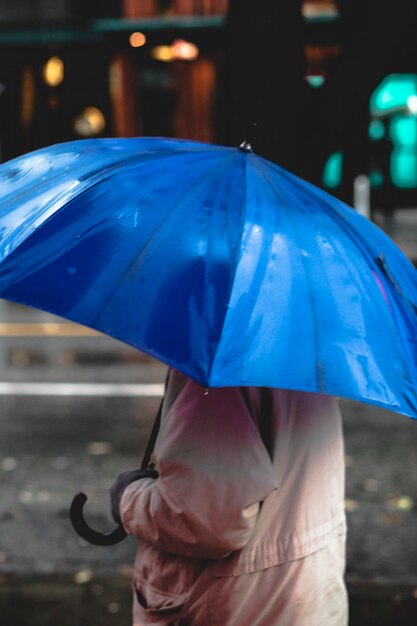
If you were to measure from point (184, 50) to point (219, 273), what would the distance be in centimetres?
2520

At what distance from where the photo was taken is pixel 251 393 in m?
2.19

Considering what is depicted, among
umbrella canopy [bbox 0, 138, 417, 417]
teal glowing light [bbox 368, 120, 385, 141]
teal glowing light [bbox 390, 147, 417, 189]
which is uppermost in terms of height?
umbrella canopy [bbox 0, 138, 417, 417]

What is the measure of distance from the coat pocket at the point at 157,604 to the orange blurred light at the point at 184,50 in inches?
988

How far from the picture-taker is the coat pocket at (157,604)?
87.4 inches

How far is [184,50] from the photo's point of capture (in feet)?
86.3

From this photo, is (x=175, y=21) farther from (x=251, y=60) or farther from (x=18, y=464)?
(x=251, y=60)

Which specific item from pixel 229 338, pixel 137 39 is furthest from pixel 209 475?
pixel 137 39

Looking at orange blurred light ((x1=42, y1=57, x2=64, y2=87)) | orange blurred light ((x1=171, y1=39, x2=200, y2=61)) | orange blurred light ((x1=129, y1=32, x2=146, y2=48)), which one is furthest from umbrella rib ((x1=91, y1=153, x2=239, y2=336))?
orange blurred light ((x1=42, y1=57, x2=64, y2=87))

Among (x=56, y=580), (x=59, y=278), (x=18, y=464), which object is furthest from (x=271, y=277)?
(x=18, y=464)

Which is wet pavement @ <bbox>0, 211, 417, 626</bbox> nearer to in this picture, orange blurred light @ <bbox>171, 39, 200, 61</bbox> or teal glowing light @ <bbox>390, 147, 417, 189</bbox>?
orange blurred light @ <bbox>171, 39, 200, 61</bbox>

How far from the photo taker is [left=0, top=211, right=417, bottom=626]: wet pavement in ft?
16.0

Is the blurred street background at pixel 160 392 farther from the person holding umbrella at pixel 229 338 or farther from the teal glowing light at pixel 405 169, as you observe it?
the teal glowing light at pixel 405 169

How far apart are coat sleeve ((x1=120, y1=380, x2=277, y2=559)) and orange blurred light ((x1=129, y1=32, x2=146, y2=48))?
25.7 m

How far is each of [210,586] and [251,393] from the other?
1.42 ft
